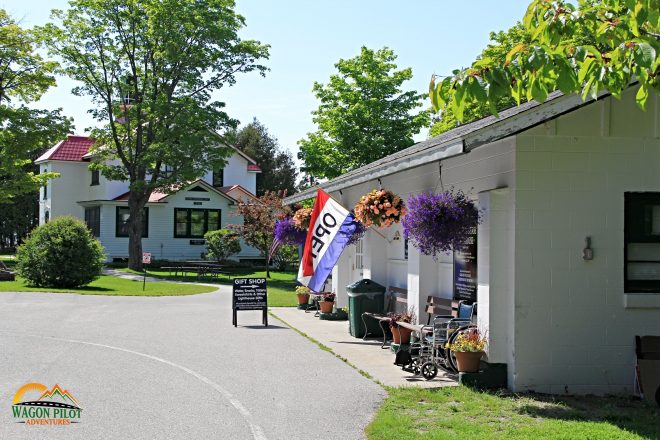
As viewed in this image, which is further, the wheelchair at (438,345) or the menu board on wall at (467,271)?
the menu board on wall at (467,271)

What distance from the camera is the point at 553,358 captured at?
9.42m

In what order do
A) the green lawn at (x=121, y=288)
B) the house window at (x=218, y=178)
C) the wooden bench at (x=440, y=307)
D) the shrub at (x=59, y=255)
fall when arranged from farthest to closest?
the house window at (x=218, y=178), the shrub at (x=59, y=255), the green lawn at (x=121, y=288), the wooden bench at (x=440, y=307)

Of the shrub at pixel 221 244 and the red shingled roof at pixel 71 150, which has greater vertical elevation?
the red shingled roof at pixel 71 150

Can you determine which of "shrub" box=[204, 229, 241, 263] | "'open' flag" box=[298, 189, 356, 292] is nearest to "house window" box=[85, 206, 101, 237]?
"shrub" box=[204, 229, 241, 263]

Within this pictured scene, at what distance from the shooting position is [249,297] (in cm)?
1697

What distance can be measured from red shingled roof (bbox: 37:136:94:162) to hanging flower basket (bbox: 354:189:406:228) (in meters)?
40.8

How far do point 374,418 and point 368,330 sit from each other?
6.58 metres

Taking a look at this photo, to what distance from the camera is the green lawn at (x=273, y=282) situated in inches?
963

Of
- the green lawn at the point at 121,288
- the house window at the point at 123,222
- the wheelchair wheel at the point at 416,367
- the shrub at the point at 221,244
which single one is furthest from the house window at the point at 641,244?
the house window at the point at 123,222

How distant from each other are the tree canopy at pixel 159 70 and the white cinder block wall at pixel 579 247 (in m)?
30.0

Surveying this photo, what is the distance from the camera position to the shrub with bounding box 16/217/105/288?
27.0 meters

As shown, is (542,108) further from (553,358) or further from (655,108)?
(553,358)

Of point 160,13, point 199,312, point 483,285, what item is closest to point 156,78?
point 160,13

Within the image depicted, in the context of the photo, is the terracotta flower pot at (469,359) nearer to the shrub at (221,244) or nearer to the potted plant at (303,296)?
the potted plant at (303,296)
